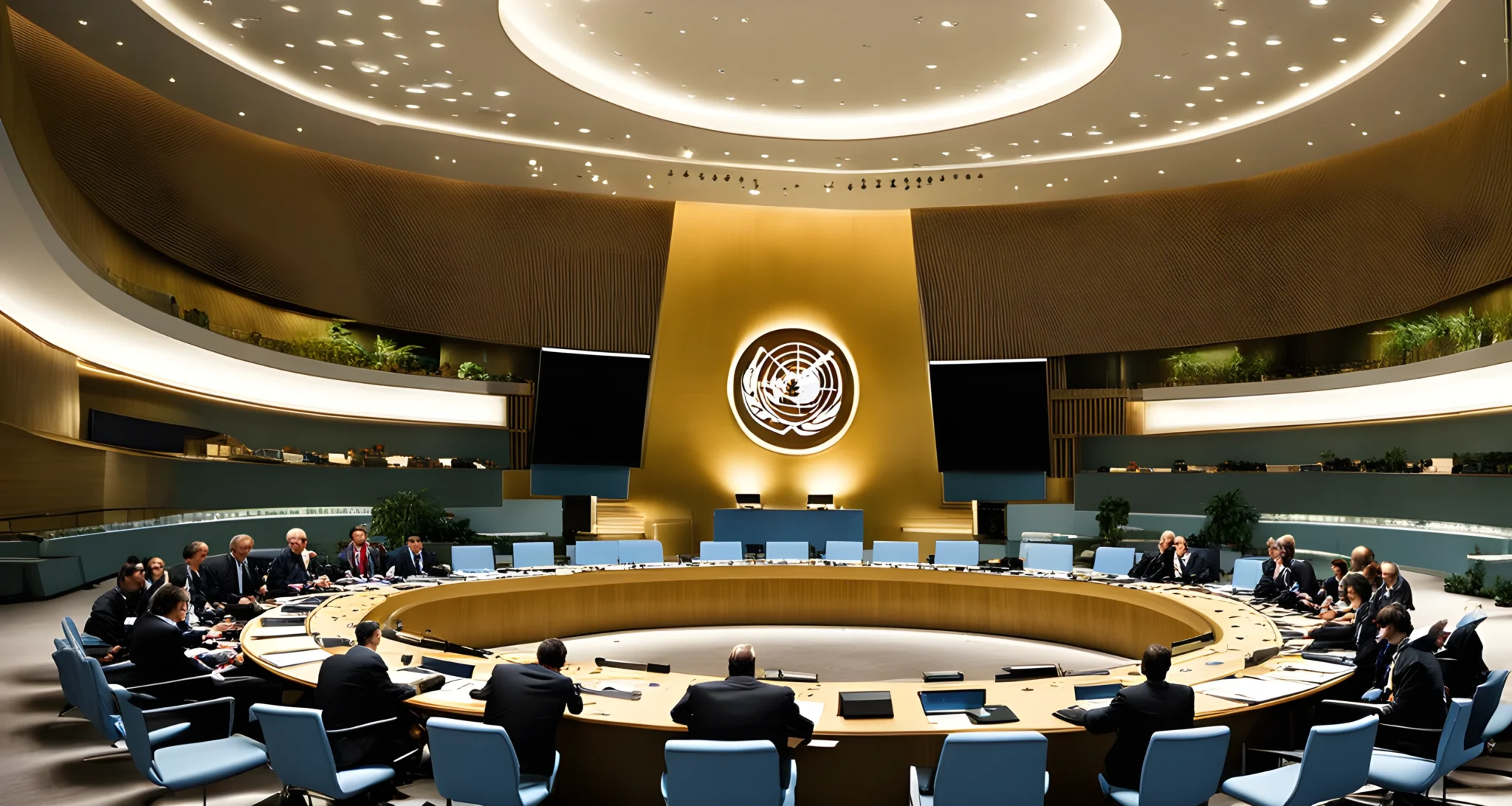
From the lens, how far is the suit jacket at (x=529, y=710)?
147 inches

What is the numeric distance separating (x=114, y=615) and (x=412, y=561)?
3.09 m

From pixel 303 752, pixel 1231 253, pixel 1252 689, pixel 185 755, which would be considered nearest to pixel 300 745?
pixel 303 752

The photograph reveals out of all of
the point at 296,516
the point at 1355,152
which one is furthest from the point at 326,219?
the point at 1355,152

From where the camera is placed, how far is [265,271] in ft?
41.2

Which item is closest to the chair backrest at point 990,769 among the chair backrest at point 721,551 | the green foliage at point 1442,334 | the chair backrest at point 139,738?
the chair backrest at point 139,738

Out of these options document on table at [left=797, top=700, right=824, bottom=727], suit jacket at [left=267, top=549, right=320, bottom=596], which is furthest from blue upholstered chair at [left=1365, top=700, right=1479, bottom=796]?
suit jacket at [left=267, top=549, right=320, bottom=596]

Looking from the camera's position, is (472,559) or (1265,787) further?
(472,559)

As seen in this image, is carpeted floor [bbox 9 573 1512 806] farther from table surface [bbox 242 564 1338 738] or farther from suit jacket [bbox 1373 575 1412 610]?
suit jacket [bbox 1373 575 1412 610]

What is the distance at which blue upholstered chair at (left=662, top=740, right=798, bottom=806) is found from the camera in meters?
3.20

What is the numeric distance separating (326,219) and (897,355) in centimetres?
882

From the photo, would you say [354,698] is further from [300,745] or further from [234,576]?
[234,576]

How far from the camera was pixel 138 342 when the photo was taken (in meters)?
9.95

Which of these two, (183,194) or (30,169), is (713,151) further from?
(30,169)

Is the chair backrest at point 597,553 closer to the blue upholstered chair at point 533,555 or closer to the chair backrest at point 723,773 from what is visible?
the blue upholstered chair at point 533,555
